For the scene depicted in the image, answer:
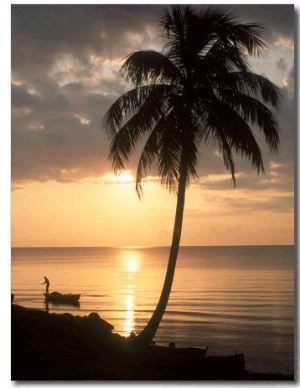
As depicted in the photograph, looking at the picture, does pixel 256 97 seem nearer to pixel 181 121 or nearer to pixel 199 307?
pixel 181 121

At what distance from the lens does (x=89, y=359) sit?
294 inches

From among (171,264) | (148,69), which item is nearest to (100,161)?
(148,69)

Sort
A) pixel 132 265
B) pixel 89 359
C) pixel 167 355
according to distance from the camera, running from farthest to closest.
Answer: pixel 132 265 → pixel 167 355 → pixel 89 359

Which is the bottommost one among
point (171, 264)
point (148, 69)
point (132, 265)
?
point (132, 265)

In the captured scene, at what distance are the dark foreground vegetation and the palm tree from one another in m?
0.50

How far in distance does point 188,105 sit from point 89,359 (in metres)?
3.50

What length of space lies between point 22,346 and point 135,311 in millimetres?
18461

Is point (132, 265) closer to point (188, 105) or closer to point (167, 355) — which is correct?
point (167, 355)

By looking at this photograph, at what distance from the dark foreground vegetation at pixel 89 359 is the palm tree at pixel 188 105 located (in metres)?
0.50

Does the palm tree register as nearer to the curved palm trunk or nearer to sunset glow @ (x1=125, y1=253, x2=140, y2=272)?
the curved palm trunk

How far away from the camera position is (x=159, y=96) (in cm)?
823

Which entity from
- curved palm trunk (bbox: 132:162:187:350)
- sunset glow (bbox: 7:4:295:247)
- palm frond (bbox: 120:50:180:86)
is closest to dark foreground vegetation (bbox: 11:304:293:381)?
curved palm trunk (bbox: 132:162:187:350)

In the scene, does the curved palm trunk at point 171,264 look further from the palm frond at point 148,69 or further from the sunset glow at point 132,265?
the sunset glow at point 132,265
